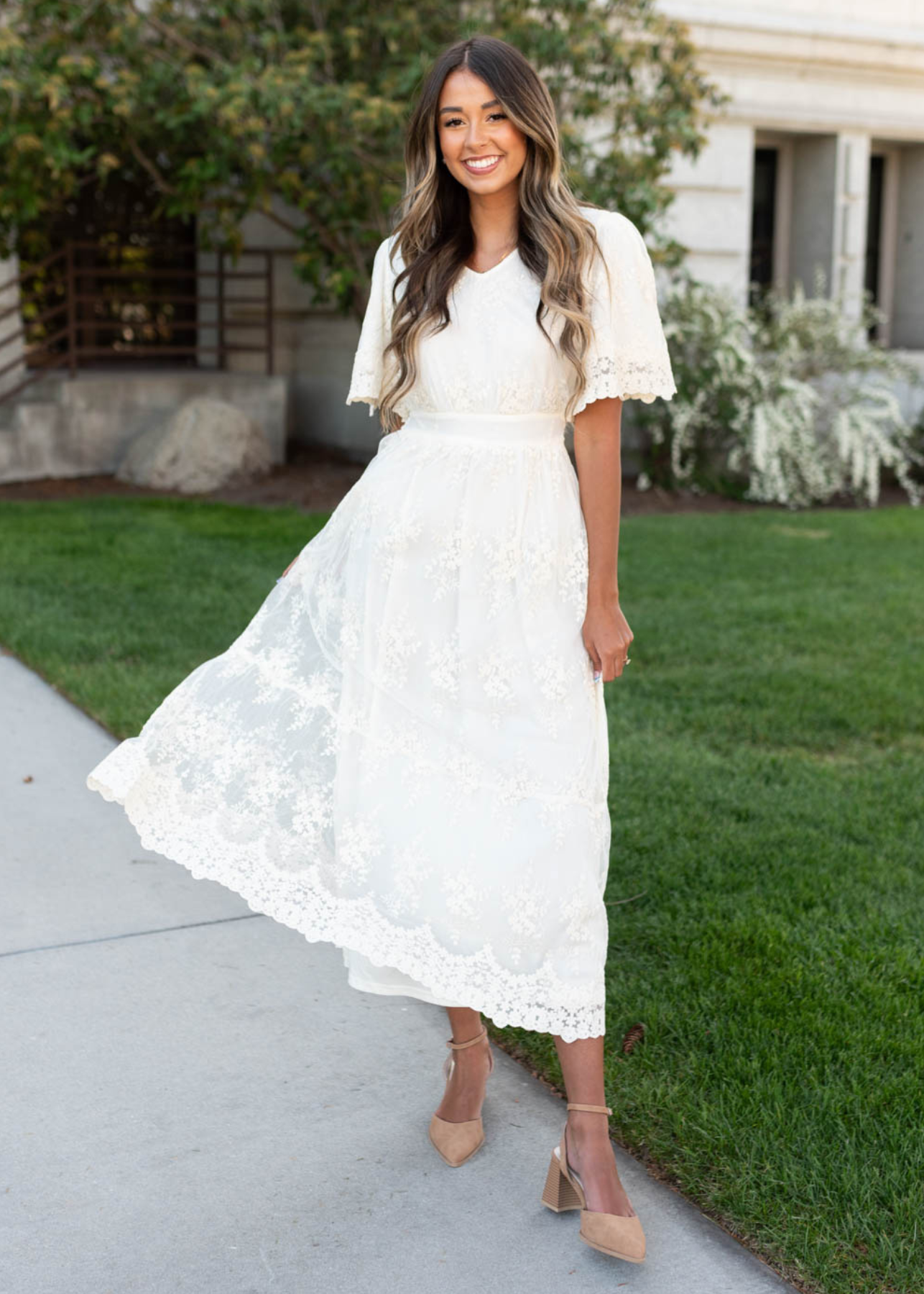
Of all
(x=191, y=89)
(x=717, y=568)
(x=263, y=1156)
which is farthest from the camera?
(x=191, y=89)

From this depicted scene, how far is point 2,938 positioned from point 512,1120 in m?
1.44

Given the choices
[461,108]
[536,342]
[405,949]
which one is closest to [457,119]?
[461,108]

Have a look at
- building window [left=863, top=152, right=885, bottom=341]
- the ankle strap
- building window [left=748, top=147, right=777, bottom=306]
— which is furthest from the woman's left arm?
building window [left=863, top=152, right=885, bottom=341]

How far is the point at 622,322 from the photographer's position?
7.77 feet

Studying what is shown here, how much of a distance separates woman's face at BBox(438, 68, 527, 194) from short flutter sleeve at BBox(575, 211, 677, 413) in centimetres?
18

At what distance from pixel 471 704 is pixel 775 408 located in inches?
353

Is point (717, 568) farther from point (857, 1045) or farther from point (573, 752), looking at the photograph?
point (573, 752)

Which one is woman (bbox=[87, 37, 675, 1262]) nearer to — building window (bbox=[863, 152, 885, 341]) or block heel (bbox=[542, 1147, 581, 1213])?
block heel (bbox=[542, 1147, 581, 1213])

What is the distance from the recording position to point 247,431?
37.6ft

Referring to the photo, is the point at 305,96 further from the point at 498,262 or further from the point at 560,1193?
the point at 560,1193

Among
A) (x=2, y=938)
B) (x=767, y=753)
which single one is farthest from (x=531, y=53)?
(x=2, y=938)

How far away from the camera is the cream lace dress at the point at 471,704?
237 cm

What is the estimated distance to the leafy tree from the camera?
906 cm

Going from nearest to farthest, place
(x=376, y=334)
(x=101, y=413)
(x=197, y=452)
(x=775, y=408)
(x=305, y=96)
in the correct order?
1. (x=376, y=334)
2. (x=305, y=96)
3. (x=775, y=408)
4. (x=197, y=452)
5. (x=101, y=413)
